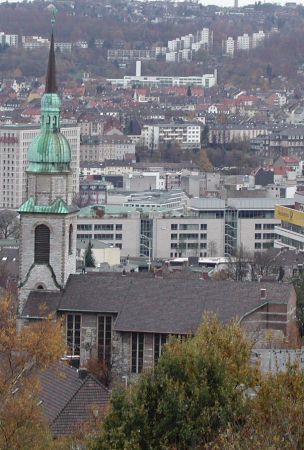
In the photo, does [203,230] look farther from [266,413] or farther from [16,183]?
[266,413]

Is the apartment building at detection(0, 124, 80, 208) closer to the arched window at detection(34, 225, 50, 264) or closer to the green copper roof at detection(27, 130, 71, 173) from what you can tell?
the green copper roof at detection(27, 130, 71, 173)

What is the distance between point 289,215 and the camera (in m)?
74.2

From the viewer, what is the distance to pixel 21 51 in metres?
197

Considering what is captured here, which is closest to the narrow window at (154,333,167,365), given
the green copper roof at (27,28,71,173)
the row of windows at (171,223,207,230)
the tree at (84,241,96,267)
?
the green copper roof at (27,28,71,173)

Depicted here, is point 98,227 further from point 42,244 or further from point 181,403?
point 181,403

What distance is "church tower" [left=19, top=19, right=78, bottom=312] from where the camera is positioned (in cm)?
3997

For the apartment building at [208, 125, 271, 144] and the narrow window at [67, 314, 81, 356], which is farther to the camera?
the apartment building at [208, 125, 271, 144]

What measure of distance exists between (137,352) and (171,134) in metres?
98.6

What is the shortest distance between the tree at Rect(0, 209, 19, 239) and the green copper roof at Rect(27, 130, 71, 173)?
35322mm

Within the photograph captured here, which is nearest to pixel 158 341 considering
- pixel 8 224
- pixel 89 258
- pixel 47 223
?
pixel 47 223

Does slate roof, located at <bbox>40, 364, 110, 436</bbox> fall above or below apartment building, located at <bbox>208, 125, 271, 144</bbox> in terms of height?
above

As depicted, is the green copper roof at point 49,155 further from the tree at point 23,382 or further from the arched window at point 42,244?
the tree at point 23,382

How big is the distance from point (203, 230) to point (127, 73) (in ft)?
390

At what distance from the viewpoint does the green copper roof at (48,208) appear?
39.9m
